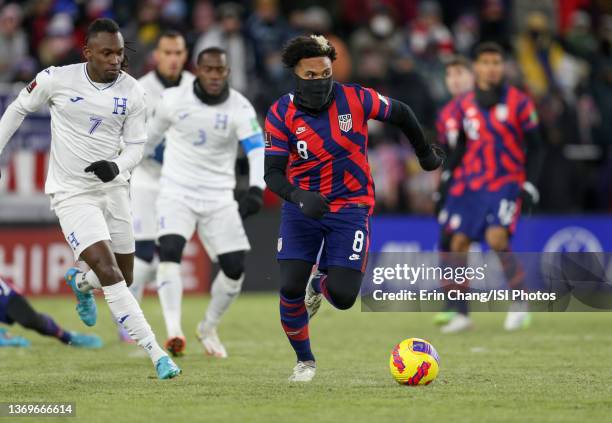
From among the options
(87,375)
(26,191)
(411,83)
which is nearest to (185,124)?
(87,375)

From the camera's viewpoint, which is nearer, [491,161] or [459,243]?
[491,161]

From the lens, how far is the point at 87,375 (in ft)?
31.3

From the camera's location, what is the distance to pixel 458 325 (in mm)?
13648

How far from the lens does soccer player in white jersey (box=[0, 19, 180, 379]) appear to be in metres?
8.91

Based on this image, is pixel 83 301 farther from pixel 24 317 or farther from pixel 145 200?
pixel 145 200

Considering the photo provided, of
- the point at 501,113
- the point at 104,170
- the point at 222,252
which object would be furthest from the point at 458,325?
the point at 104,170

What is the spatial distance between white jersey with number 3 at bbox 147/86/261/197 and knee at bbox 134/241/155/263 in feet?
3.51

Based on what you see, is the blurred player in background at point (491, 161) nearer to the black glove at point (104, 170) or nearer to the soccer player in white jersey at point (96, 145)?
the soccer player in white jersey at point (96, 145)

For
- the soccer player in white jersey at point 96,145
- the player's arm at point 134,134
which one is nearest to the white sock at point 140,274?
the soccer player in white jersey at point 96,145

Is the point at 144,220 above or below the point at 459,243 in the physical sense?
above

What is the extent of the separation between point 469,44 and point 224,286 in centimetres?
1228

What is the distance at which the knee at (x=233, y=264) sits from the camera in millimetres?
11141

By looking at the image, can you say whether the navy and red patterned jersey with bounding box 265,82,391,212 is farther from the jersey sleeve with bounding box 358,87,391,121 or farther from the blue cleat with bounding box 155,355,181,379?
the blue cleat with bounding box 155,355,181,379

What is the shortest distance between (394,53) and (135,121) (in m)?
12.0
